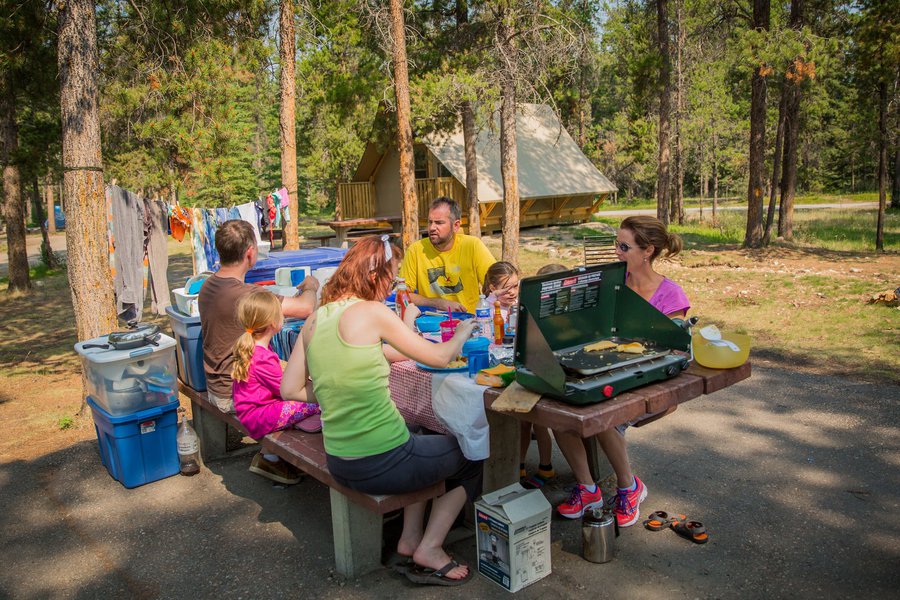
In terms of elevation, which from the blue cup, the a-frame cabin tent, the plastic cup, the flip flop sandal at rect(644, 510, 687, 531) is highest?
the a-frame cabin tent

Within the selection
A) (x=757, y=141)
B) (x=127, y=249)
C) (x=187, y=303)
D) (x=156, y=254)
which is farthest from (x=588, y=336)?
(x=757, y=141)

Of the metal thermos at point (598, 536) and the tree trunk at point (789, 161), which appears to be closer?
the metal thermos at point (598, 536)

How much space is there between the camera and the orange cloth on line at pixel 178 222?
267 inches

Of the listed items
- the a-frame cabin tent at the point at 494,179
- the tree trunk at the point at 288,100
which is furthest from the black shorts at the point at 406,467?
the a-frame cabin tent at the point at 494,179

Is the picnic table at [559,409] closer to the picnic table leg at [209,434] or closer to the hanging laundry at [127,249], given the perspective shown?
the picnic table leg at [209,434]

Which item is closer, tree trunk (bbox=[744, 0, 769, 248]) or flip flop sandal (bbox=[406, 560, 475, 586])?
flip flop sandal (bbox=[406, 560, 475, 586])

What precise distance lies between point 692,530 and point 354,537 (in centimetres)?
165

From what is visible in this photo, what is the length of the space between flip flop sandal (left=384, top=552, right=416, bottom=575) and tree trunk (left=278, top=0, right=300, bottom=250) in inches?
328

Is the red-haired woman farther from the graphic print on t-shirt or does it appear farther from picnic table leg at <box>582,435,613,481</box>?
the graphic print on t-shirt

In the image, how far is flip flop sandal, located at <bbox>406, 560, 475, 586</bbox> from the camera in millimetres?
3111

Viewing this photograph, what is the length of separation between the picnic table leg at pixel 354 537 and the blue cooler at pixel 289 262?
3.04 metres

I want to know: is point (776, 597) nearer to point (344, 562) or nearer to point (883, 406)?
point (344, 562)

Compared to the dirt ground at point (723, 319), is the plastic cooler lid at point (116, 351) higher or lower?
higher

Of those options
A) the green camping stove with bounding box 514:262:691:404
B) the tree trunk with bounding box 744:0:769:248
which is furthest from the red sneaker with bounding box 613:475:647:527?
the tree trunk with bounding box 744:0:769:248
